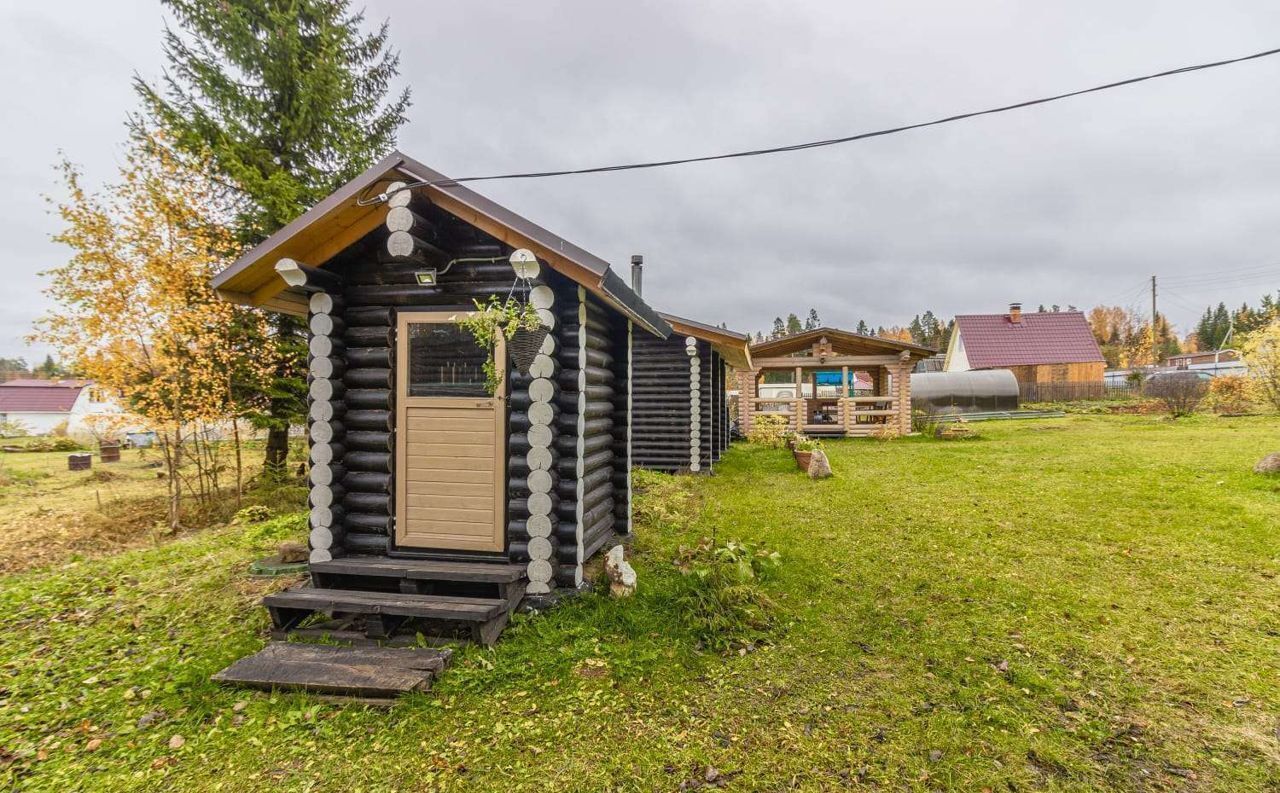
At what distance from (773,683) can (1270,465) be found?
34.5 ft

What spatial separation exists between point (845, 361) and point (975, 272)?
53.1 meters

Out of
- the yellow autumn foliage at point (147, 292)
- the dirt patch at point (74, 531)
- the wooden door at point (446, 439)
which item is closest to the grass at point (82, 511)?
the dirt patch at point (74, 531)

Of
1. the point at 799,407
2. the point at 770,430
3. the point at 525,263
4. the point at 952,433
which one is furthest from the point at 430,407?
the point at 952,433

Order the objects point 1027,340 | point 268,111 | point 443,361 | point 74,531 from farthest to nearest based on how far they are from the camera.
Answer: point 1027,340 < point 268,111 < point 74,531 < point 443,361

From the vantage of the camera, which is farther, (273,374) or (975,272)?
(975,272)

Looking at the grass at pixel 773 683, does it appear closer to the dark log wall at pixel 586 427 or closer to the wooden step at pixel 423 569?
the wooden step at pixel 423 569

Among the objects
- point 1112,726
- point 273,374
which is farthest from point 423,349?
point 273,374

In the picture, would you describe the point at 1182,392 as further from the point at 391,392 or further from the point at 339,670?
the point at 339,670

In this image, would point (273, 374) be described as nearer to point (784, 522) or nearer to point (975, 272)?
point (784, 522)

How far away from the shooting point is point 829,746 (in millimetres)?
2908

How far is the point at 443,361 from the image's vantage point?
4.73 m

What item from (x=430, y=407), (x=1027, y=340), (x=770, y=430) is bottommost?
(x=770, y=430)

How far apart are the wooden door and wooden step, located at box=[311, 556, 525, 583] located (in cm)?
18

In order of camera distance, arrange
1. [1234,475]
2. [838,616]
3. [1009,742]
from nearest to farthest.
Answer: [1009,742] < [838,616] < [1234,475]
